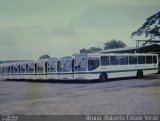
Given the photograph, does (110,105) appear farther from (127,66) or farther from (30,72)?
(30,72)

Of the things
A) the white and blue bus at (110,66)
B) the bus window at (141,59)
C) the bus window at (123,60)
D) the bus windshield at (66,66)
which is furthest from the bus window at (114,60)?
the bus windshield at (66,66)

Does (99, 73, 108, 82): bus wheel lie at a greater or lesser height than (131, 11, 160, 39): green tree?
lesser

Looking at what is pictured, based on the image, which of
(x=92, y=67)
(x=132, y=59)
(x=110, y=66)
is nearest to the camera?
(x=92, y=67)

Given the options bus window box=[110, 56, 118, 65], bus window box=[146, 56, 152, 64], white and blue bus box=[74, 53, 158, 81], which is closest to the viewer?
white and blue bus box=[74, 53, 158, 81]

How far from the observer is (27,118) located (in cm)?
940

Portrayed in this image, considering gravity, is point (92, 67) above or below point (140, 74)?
above

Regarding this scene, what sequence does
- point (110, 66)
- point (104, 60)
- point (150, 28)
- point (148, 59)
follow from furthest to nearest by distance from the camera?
1. point (150, 28)
2. point (148, 59)
3. point (110, 66)
4. point (104, 60)

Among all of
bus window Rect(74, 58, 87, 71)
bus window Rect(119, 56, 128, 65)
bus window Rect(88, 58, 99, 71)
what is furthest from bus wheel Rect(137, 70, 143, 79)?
bus window Rect(74, 58, 87, 71)

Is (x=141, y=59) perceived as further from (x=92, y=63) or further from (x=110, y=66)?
(x=92, y=63)

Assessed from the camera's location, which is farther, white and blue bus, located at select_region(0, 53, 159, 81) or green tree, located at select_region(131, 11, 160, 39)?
green tree, located at select_region(131, 11, 160, 39)

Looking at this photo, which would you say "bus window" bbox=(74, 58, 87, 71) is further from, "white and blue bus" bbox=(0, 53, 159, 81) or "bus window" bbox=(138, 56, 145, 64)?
"bus window" bbox=(138, 56, 145, 64)

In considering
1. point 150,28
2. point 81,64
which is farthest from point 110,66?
point 150,28

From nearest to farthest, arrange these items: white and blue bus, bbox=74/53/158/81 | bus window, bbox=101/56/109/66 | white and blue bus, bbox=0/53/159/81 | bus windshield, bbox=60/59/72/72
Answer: white and blue bus, bbox=74/53/158/81 → white and blue bus, bbox=0/53/159/81 → bus window, bbox=101/56/109/66 → bus windshield, bbox=60/59/72/72

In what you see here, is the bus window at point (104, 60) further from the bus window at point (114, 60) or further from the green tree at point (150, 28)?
the green tree at point (150, 28)
